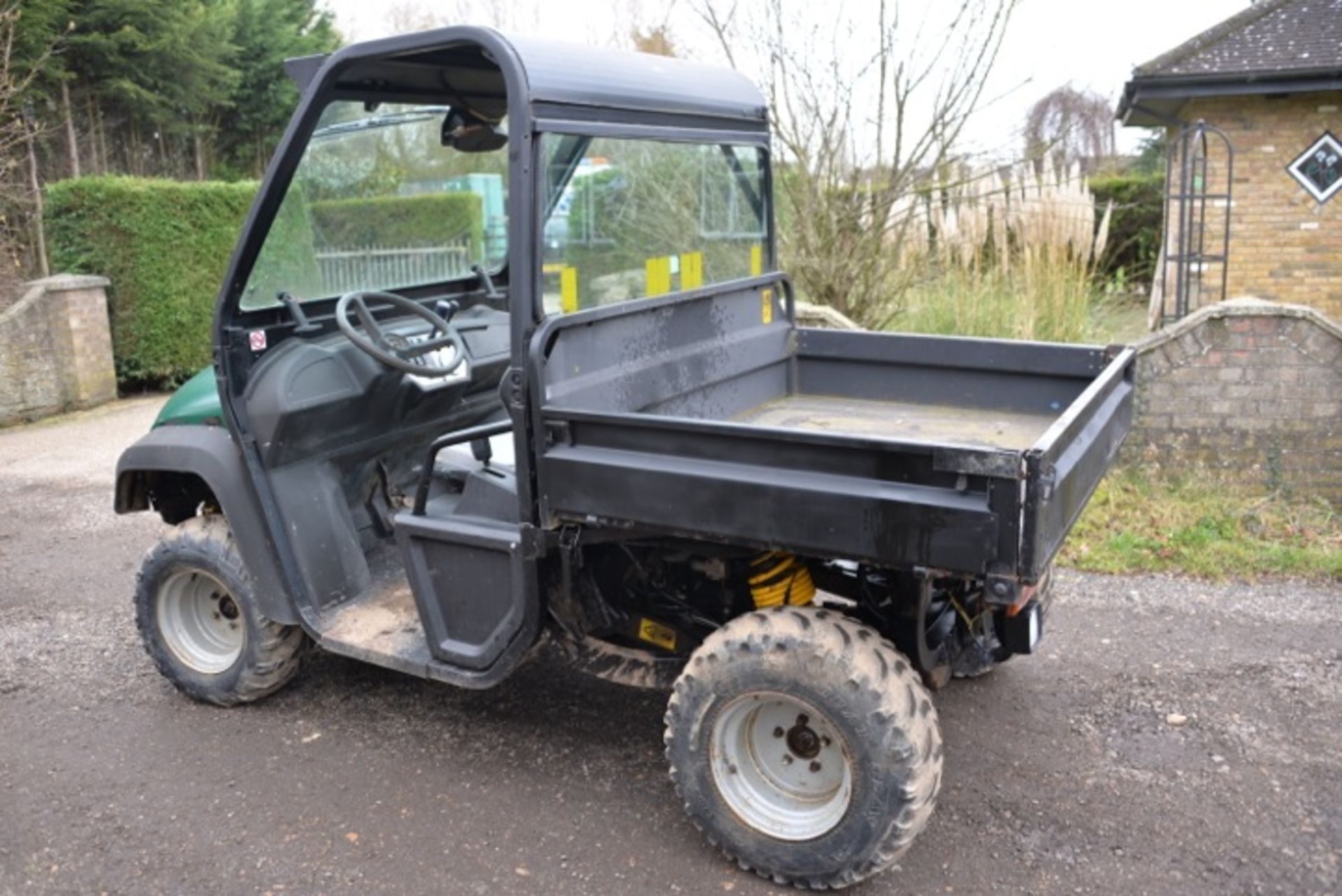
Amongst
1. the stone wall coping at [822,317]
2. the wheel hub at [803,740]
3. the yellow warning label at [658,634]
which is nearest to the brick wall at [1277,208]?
the stone wall coping at [822,317]

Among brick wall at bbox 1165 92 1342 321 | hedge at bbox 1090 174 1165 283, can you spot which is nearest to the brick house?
brick wall at bbox 1165 92 1342 321

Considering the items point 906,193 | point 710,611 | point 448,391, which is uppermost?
point 906,193

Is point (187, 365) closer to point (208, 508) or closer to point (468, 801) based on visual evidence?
point (208, 508)

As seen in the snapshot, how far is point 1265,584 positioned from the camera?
5516 millimetres

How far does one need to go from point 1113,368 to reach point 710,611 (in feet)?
4.85

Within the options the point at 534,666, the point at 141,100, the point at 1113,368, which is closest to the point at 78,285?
the point at 141,100

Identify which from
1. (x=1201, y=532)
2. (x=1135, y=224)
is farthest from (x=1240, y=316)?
(x=1135, y=224)

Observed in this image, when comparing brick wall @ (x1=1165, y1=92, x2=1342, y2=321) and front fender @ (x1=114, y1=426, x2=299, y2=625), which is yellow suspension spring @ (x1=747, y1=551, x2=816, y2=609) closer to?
front fender @ (x1=114, y1=426, x2=299, y2=625)

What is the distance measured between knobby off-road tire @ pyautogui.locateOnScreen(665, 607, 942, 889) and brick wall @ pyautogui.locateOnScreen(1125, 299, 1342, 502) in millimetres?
3928

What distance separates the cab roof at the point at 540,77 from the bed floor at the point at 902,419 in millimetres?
1027

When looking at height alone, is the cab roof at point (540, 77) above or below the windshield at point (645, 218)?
above

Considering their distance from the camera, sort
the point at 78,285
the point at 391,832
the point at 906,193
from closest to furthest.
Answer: the point at 391,832 < the point at 906,193 < the point at 78,285

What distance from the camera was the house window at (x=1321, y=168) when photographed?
12453 millimetres

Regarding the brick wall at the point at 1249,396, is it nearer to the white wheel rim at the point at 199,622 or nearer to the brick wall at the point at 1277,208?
the white wheel rim at the point at 199,622
